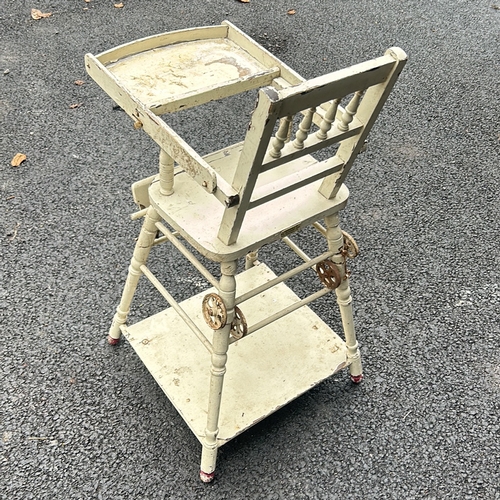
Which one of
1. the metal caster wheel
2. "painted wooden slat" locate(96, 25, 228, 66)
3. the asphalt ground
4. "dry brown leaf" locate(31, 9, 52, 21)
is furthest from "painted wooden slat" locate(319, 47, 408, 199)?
"dry brown leaf" locate(31, 9, 52, 21)

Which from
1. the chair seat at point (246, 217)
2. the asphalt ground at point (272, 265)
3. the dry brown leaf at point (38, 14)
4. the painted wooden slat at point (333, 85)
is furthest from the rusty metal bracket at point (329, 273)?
the dry brown leaf at point (38, 14)

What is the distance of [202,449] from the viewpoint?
1.39 meters

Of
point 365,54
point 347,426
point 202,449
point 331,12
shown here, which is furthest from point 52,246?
point 331,12

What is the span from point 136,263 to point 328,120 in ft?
2.24

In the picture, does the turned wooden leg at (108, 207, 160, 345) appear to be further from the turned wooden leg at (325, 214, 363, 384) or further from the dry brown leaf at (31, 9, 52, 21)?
the dry brown leaf at (31, 9, 52, 21)

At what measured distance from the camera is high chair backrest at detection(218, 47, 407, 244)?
82 cm

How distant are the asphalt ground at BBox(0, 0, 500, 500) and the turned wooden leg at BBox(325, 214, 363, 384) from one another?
9 cm

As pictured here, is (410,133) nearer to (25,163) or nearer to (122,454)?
(25,163)

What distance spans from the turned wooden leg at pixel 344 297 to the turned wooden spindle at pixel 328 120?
318 millimetres

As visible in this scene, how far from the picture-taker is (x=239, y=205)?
975 millimetres

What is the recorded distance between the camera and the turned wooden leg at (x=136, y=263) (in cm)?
131

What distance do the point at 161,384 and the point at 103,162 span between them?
118cm

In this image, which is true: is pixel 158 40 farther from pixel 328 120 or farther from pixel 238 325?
pixel 238 325

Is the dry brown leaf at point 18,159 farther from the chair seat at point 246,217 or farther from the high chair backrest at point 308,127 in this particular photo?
the high chair backrest at point 308,127
